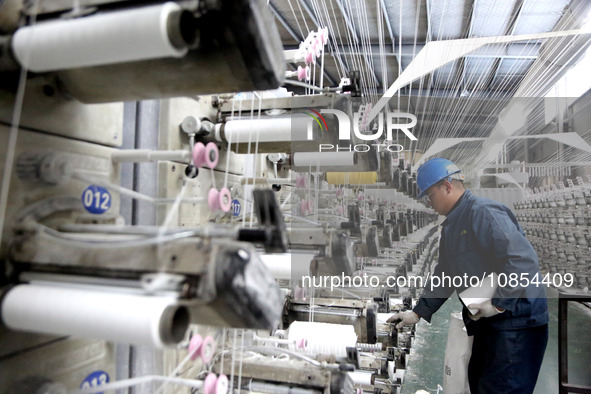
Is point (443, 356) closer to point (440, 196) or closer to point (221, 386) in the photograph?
point (440, 196)

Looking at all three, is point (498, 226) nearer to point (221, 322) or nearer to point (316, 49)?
point (316, 49)

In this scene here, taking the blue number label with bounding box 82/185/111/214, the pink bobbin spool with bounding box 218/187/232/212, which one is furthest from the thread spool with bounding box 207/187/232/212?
the blue number label with bounding box 82/185/111/214

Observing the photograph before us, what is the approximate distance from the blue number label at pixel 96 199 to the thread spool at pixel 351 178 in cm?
155

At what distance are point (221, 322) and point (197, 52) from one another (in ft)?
1.26

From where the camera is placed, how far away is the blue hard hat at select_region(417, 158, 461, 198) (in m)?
1.95

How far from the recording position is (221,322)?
51 centimetres

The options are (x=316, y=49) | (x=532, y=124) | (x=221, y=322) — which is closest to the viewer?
(x=221, y=322)

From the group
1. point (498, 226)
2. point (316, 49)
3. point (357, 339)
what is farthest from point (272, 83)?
point (498, 226)

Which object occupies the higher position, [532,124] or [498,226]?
[532,124]

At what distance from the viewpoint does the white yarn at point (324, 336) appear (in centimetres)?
150

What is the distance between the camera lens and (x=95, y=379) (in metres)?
0.79


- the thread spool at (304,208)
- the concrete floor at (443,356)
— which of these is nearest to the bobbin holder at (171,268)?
the thread spool at (304,208)

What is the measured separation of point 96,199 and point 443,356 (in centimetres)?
297

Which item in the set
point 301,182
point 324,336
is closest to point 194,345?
point 324,336
